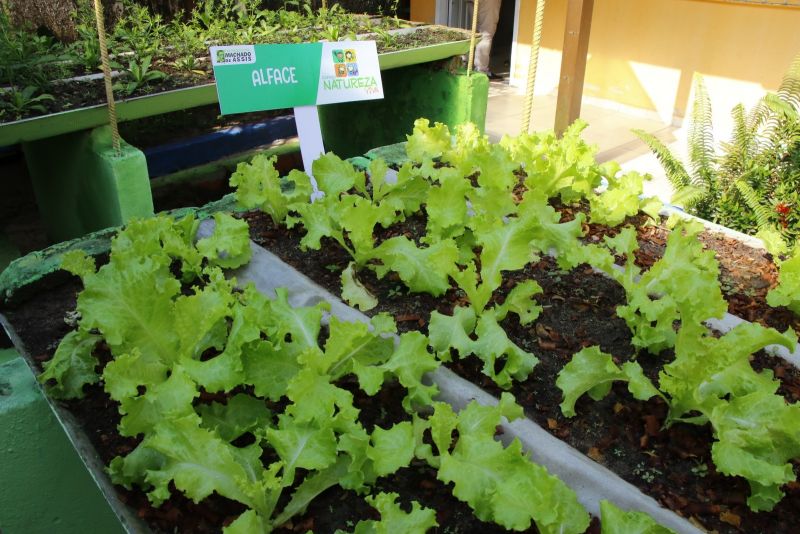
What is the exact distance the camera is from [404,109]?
343 centimetres

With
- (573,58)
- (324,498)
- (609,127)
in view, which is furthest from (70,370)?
(609,127)

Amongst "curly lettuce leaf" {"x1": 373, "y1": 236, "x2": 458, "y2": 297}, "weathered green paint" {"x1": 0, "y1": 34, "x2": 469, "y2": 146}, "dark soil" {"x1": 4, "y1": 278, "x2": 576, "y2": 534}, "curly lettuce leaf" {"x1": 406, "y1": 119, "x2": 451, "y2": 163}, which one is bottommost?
"dark soil" {"x1": 4, "y1": 278, "x2": 576, "y2": 534}

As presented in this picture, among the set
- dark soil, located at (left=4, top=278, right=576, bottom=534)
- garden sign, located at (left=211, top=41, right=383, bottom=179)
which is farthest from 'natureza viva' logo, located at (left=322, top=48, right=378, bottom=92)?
dark soil, located at (left=4, top=278, right=576, bottom=534)

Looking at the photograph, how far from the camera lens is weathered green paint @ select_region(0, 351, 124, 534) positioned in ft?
4.59

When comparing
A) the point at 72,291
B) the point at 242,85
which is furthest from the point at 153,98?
the point at 72,291

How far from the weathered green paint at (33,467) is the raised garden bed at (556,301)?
131 millimetres

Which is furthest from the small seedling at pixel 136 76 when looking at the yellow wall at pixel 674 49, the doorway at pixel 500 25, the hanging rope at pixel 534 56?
the doorway at pixel 500 25

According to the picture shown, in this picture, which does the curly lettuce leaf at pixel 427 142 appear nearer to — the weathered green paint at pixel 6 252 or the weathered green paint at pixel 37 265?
the weathered green paint at pixel 37 265

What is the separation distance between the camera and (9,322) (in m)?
1.65

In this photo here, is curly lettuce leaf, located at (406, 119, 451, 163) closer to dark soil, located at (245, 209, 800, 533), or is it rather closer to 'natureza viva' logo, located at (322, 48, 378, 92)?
'natureza viva' logo, located at (322, 48, 378, 92)

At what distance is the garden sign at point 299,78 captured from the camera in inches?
78.1

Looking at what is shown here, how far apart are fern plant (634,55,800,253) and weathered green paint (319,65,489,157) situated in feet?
2.71

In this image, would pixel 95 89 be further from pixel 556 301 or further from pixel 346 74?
pixel 556 301

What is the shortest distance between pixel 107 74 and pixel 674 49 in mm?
4433
